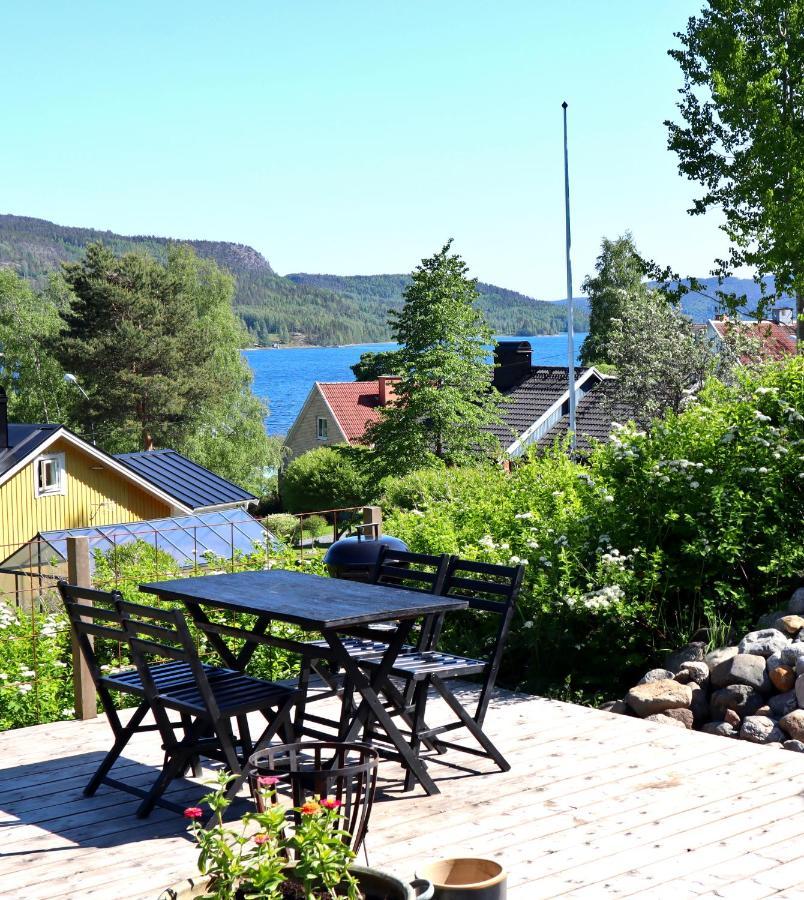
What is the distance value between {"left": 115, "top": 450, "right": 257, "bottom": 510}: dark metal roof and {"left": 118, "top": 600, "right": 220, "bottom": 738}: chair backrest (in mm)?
34143

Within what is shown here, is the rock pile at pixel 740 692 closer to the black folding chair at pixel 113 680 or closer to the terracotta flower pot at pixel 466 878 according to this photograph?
the black folding chair at pixel 113 680

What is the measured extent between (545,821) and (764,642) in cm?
239

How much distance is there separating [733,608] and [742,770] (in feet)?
8.23

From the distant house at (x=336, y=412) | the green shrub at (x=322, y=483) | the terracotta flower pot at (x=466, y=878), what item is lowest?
the green shrub at (x=322, y=483)

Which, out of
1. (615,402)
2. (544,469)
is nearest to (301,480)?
(615,402)

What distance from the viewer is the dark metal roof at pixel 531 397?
136 feet

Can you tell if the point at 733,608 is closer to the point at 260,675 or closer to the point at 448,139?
the point at 260,675

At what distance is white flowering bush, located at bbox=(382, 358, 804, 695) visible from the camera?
7.05 m

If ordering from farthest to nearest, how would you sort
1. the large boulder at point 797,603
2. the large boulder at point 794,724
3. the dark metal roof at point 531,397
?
1. the dark metal roof at point 531,397
2. the large boulder at point 797,603
3. the large boulder at point 794,724

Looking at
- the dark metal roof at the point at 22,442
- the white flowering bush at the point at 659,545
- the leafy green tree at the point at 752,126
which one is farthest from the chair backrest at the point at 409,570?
the dark metal roof at the point at 22,442

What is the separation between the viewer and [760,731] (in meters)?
5.70

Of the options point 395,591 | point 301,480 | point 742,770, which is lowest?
point 301,480

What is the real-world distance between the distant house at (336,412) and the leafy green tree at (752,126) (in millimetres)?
34647

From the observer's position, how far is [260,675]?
7.34 metres
